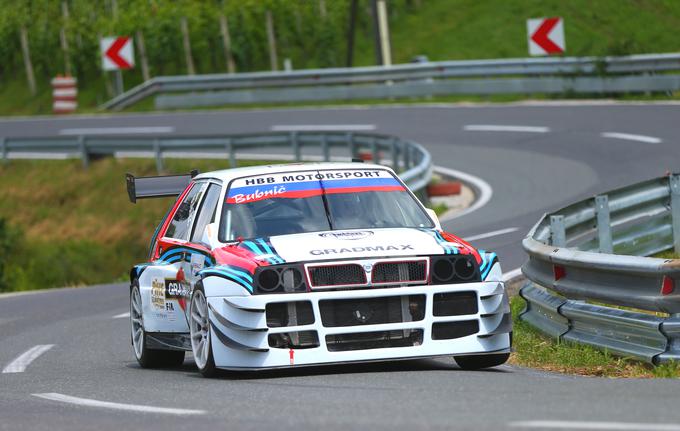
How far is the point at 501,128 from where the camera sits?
99.1 feet

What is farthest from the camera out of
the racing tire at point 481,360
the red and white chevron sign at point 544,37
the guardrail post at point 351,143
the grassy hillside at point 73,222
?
the red and white chevron sign at point 544,37

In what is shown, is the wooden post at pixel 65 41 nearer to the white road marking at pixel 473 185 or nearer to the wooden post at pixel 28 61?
the wooden post at pixel 28 61

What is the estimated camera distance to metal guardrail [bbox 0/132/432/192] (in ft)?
84.1

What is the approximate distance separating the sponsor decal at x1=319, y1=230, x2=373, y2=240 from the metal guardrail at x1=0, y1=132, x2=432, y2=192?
1247 cm

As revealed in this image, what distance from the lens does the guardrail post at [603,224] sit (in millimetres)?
13453

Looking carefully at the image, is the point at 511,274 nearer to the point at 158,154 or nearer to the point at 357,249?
the point at 357,249

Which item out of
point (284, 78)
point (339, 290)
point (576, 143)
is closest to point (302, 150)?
point (576, 143)

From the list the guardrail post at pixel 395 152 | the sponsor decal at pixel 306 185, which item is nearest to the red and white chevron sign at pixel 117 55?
the guardrail post at pixel 395 152

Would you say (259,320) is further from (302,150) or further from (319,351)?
(302,150)

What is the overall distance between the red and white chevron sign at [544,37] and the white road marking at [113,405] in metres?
27.9

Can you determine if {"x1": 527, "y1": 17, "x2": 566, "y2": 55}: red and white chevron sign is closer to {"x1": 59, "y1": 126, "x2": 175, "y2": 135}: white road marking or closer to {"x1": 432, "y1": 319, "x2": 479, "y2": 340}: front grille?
{"x1": 59, "y1": 126, "x2": 175, "y2": 135}: white road marking

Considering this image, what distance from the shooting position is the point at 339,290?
922 centimetres

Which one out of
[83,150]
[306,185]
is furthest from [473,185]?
[306,185]

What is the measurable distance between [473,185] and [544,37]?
39.6ft
